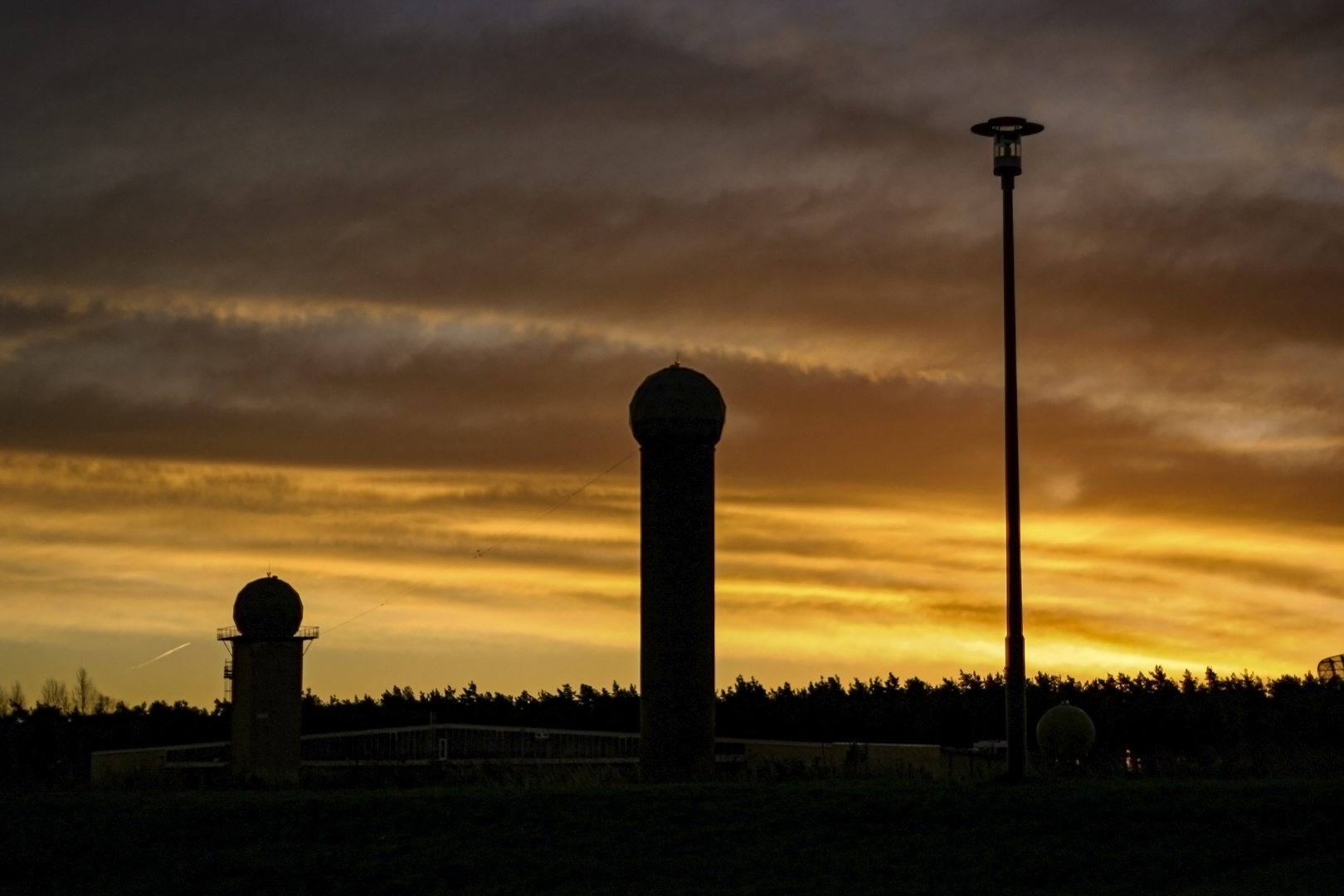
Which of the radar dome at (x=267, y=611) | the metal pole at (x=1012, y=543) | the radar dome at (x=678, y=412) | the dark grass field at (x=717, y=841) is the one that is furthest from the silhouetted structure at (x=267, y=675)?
the metal pole at (x=1012, y=543)

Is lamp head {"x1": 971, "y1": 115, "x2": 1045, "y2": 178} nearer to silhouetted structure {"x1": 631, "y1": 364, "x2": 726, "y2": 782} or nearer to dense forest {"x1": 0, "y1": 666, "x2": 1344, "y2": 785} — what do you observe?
silhouetted structure {"x1": 631, "y1": 364, "x2": 726, "y2": 782}

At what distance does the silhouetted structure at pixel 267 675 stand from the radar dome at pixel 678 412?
109 ft

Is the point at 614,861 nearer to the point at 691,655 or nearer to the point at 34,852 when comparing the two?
the point at 34,852

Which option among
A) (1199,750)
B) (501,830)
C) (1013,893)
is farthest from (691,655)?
(1013,893)

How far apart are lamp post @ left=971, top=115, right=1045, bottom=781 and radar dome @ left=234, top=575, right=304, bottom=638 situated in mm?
52242

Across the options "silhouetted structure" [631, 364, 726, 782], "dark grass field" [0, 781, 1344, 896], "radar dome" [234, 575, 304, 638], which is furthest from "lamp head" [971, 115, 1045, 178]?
"radar dome" [234, 575, 304, 638]

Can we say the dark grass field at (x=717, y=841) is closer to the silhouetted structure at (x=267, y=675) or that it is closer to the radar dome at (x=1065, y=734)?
the radar dome at (x=1065, y=734)

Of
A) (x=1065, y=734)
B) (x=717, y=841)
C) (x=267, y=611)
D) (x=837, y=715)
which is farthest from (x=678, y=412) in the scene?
(x=837, y=715)

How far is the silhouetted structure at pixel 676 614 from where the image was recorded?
156 ft

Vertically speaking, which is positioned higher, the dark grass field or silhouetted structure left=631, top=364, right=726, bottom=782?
silhouetted structure left=631, top=364, right=726, bottom=782

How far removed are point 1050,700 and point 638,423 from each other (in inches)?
2751

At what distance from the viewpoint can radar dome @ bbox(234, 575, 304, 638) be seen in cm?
7762

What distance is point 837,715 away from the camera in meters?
115

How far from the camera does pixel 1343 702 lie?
8656 centimetres
